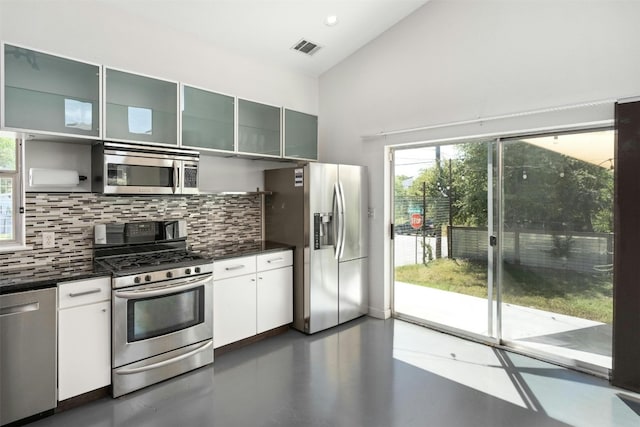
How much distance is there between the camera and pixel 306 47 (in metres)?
4.32

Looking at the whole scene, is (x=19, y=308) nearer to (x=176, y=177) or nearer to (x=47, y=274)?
(x=47, y=274)

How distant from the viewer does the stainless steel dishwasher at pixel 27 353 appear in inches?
90.4

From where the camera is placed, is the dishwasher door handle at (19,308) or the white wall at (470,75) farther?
the white wall at (470,75)

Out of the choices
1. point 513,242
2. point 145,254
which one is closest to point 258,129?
point 145,254

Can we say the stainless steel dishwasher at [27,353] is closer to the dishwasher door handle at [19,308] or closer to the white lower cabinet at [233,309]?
the dishwasher door handle at [19,308]

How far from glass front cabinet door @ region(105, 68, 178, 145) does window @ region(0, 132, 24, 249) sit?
71cm

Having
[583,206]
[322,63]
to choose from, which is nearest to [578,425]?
[583,206]

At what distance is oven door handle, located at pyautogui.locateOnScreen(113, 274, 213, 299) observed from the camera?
2.77m

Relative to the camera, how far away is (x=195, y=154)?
11.3ft

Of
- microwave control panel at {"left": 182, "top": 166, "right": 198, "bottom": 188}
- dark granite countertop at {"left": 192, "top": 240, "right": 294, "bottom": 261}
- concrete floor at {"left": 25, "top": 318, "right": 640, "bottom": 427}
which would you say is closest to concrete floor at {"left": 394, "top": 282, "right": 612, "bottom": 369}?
concrete floor at {"left": 25, "top": 318, "right": 640, "bottom": 427}

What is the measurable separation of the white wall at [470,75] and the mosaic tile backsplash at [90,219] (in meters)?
1.79

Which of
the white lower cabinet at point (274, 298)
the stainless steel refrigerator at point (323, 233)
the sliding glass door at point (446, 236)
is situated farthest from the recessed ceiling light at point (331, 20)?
the white lower cabinet at point (274, 298)

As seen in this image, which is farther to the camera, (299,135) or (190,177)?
(299,135)

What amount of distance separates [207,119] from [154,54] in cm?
81
